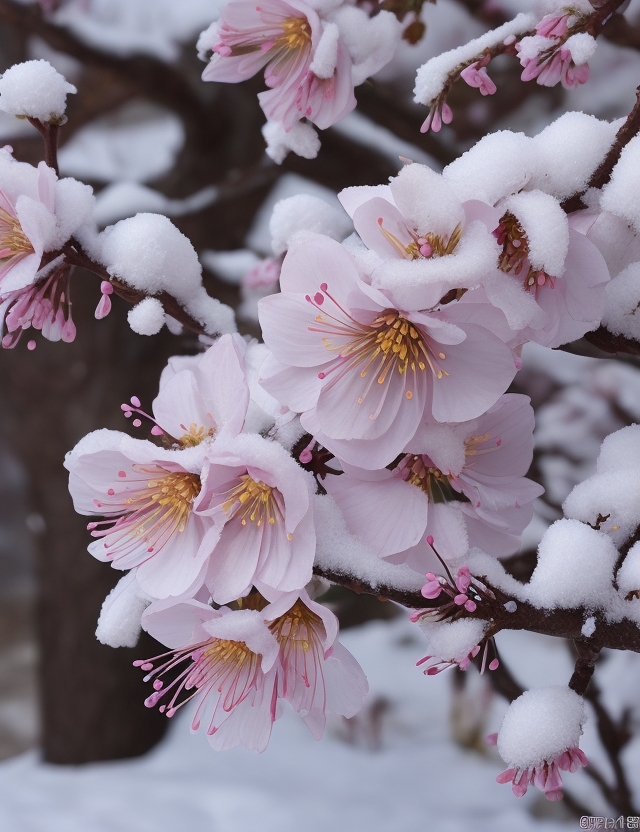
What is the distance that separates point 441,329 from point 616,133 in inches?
8.4

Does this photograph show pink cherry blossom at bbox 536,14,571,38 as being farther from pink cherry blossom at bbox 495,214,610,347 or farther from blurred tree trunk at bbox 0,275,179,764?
blurred tree trunk at bbox 0,275,179,764

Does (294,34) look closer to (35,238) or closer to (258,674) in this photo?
(35,238)

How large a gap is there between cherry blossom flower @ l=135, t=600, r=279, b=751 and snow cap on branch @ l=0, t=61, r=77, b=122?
341mm

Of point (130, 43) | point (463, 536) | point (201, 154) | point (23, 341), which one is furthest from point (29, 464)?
point (463, 536)

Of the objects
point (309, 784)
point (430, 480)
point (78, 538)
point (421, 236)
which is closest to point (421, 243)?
point (421, 236)

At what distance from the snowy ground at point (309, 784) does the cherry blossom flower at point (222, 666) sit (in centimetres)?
117

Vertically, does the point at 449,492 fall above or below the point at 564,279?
below

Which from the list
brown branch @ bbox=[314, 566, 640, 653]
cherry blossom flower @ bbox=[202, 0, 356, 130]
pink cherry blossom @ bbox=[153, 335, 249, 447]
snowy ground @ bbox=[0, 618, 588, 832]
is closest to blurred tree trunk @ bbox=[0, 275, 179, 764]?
snowy ground @ bbox=[0, 618, 588, 832]

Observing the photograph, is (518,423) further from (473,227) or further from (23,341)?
(23,341)

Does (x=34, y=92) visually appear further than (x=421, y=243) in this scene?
Yes

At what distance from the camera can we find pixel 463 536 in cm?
48

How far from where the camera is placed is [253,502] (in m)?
0.46

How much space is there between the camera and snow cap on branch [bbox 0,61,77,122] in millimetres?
510

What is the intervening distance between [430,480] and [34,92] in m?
0.37
